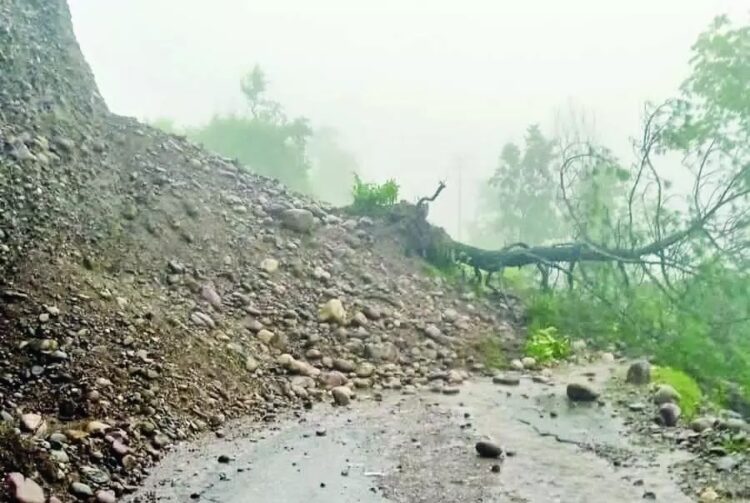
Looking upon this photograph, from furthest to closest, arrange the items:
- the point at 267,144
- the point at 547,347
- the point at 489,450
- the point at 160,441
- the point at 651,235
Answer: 1. the point at 267,144
2. the point at 651,235
3. the point at 547,347
4. the point at 489,450
5. the point at 160,441

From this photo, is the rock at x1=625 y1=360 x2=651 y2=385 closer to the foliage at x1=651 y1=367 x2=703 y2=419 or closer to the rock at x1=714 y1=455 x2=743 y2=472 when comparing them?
the foliage at x1=651 y1=367 x2=703 y2=419

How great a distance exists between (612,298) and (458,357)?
2727mm

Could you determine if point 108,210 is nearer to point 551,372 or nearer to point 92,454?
point 92,454

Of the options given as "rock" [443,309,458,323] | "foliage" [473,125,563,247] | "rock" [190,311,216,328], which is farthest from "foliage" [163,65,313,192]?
"rock" [190,311,216,328]

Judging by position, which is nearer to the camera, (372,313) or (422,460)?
(422,460)

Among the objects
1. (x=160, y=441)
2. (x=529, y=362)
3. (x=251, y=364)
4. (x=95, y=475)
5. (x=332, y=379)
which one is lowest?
(x=95, y=475)

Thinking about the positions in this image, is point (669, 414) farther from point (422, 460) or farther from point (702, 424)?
point (422, 460)

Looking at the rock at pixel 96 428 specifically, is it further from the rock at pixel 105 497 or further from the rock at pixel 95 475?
the rock at pixel 105 497

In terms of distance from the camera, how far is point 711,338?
7.76 meters

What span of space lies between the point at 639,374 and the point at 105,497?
5.28 meters

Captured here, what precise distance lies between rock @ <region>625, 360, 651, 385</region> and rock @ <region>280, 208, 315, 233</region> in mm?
4488

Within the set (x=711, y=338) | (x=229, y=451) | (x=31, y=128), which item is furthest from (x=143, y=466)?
(x=711, y=338)

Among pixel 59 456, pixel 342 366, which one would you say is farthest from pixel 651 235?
pixel 59 456

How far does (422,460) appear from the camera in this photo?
187 inches
